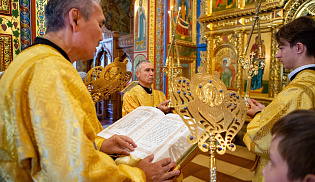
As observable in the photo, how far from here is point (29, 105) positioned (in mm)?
767

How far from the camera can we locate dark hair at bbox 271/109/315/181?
60 centimetres

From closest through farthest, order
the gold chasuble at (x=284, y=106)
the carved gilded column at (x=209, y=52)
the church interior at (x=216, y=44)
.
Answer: the gold chasuble at (x=284, y=106) < the church interior at (x=216, y=44) < the carved gilded column at (x=209, y=52)

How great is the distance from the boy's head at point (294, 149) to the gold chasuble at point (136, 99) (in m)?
2.31

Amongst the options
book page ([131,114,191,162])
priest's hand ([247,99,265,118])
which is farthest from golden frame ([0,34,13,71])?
priest's hand ([247,99,265,118])

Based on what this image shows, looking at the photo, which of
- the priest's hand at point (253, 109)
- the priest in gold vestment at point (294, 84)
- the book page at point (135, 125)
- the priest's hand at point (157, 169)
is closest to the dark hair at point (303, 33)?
the priest in gold vestment at point (294, 84)

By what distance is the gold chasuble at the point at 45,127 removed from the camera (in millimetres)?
720

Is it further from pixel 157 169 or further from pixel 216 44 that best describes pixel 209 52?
pixel 157 169

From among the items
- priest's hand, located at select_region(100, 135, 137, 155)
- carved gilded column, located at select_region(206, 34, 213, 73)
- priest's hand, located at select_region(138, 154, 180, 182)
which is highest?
carved gilded column, located at select_region(206, 34, 213, 73)

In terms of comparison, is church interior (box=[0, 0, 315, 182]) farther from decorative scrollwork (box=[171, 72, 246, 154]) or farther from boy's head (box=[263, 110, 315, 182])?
boy's head (box=[263, 110, 315, 182])

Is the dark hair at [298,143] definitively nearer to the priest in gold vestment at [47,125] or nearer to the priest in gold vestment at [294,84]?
the priest in gold vestment at [47,125]

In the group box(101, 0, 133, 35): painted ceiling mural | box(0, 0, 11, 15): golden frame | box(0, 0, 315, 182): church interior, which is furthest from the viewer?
box(101, 0, 133, 35): painted ceiling mural

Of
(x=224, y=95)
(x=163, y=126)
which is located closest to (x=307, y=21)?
(x=224, y=95)

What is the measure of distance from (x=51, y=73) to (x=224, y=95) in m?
0.96

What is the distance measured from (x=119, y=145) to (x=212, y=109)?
0.62 meters
